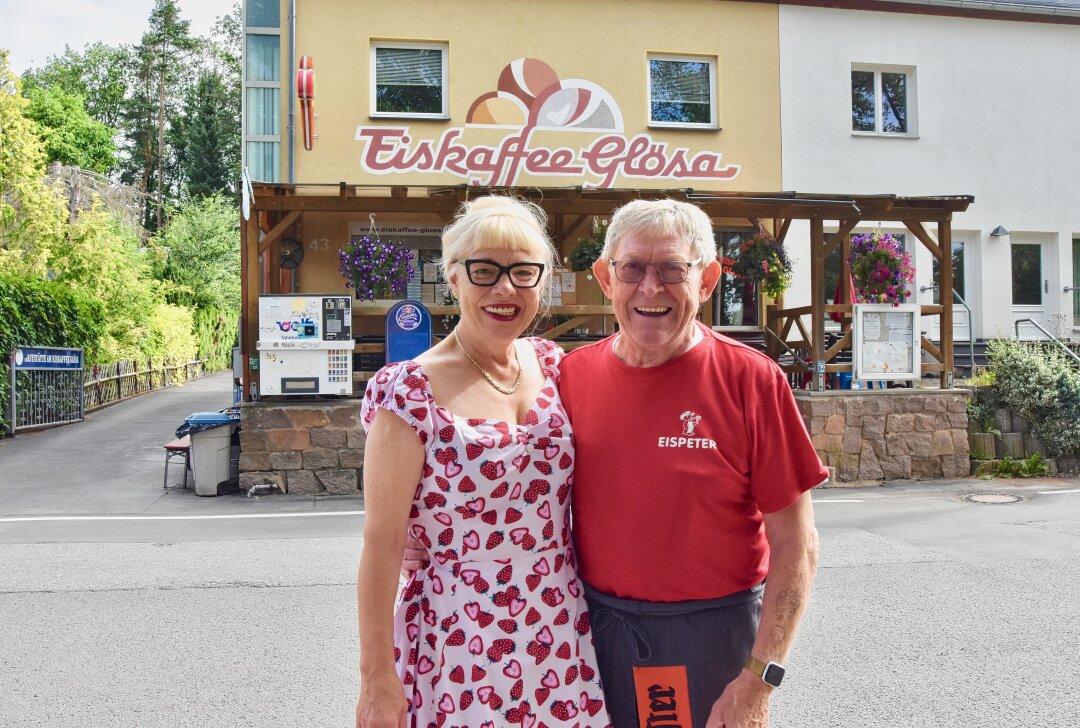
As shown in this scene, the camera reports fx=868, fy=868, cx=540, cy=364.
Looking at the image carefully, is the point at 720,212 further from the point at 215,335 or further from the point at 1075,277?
the point at 215,335

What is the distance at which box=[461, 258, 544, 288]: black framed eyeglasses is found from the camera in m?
2.10

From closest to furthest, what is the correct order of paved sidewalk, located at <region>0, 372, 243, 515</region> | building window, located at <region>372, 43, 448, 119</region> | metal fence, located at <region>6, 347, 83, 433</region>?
1. paved sidewalk, located at <region>0, 372, 243, 515</region>
2. building window, located at <region>372, 43, 448, 119</region>
3. metal fence, located at <region>6, 347, 83, 433</region>

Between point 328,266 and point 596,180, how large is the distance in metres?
4.38

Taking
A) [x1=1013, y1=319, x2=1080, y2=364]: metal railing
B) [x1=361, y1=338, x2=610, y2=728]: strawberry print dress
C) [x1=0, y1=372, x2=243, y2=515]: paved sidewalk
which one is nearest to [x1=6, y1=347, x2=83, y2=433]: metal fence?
[x1=0, y1=372, x2=243, y2=515]: paved sidewalk

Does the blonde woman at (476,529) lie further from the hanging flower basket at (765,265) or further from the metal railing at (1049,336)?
the metal railing at (1049,336)

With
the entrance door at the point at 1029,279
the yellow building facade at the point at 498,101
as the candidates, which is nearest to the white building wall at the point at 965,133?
the entrance door at the point at 1029,279

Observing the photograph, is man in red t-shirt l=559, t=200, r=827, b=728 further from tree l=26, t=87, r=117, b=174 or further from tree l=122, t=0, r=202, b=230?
tree l=122, t=0, r=202, b=230

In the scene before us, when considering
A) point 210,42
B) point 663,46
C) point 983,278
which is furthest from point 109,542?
point 210,42

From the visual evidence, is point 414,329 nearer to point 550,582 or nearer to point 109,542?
point 109,542

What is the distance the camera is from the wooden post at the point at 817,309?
11.3 m

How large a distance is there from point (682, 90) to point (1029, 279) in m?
7.44

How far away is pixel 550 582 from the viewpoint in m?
2.07

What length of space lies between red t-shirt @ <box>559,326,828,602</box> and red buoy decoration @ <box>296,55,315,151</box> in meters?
11.3

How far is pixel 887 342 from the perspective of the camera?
37.4 ft
